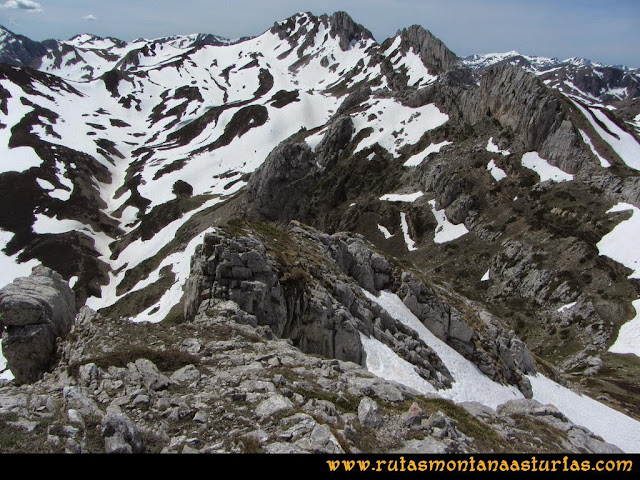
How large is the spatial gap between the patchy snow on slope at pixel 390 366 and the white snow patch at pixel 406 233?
55004mm

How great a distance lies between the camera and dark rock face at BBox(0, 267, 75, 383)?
51.5ft

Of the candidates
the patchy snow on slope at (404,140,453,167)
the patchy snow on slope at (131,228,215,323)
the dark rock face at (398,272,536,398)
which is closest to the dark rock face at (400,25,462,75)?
the patchy snow on slope at (404,140,453,167)

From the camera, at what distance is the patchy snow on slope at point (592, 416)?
26.7 metres

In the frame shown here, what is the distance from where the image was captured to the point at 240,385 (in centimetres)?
1223

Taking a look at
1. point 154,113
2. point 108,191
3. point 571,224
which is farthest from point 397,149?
point 154,113

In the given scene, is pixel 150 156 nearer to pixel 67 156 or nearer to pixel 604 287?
pixel 67 156

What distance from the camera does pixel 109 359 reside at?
12680mm

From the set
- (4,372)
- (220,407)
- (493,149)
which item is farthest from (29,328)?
(493,149)

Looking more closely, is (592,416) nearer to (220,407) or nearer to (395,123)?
(220,407)

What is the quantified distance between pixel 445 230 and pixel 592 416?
5198cm

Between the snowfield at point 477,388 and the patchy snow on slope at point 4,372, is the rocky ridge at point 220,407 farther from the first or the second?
the patchy snow on slope at point 4,372

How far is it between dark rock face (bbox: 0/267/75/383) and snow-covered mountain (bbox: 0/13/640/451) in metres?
1.86

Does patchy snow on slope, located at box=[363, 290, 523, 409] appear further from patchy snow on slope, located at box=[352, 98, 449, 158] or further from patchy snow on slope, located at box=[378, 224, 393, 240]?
patchy snow on slope, located at box=[352, 98, 449, 158]

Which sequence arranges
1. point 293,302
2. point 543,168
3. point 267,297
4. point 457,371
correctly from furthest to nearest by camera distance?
point 543,168
point 457,371
point 293,302
point 267,297
